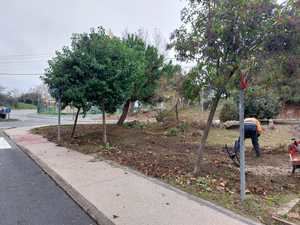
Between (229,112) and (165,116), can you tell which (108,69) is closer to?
(165,116)

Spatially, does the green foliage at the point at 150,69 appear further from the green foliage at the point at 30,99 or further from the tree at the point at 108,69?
the green foliage at the point at 30,99

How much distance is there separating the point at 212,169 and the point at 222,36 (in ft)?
10.2

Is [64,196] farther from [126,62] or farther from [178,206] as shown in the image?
[126,62]

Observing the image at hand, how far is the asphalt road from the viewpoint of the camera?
4066 millimetres

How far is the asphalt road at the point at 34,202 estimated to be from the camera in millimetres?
4066

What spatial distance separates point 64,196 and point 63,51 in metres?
6.83

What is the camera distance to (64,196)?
514 cm

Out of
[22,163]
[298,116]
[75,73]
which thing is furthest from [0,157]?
[298,116]

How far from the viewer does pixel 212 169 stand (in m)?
6.54

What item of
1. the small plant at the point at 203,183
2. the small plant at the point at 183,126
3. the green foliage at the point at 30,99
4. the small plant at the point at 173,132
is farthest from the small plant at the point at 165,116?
the green foliage at the point at 30,99

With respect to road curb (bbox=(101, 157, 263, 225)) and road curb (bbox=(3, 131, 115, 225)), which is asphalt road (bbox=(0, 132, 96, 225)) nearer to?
road curb (bbox=(3, 131, 115, 225))

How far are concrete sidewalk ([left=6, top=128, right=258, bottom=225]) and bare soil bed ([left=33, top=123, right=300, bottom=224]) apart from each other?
0.35 m

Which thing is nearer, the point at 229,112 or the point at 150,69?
the point at 150,69

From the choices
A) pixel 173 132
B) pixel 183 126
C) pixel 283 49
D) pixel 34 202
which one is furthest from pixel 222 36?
pixel 183 126
